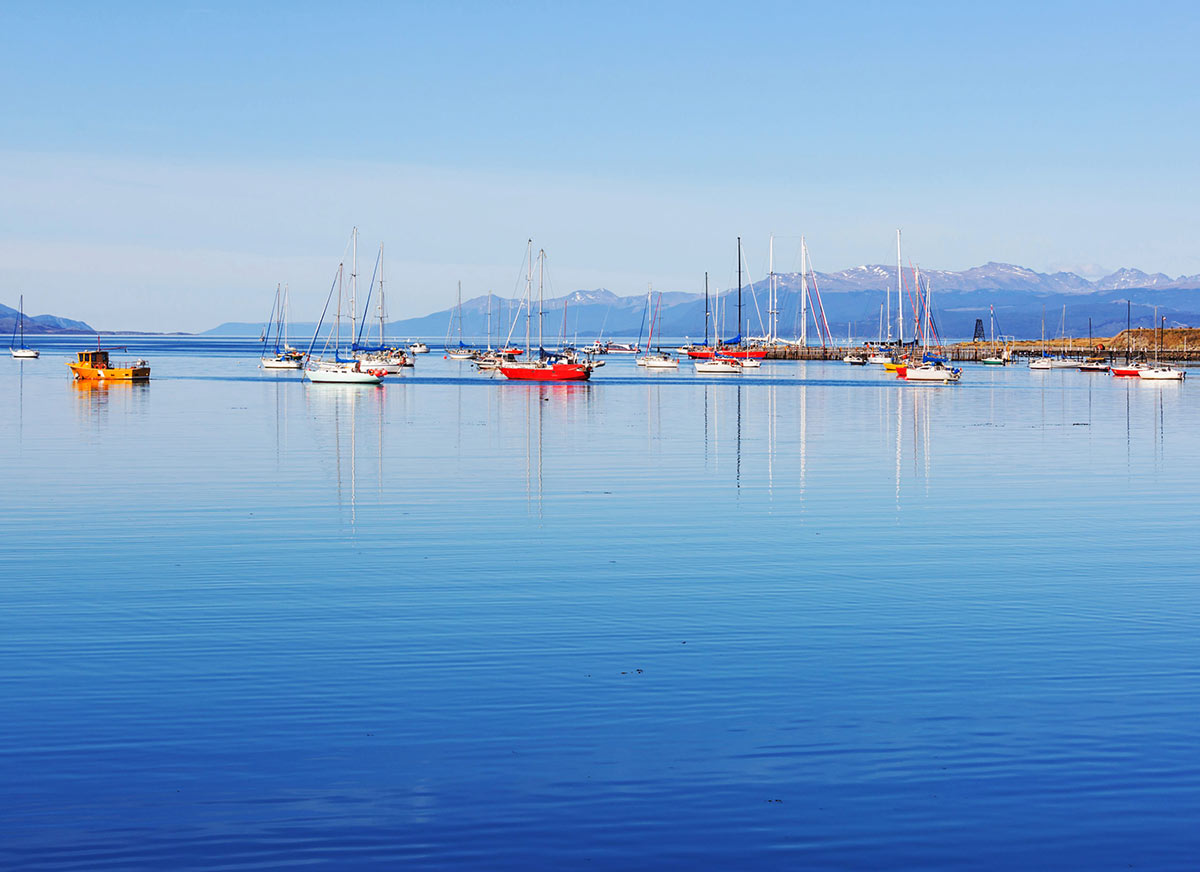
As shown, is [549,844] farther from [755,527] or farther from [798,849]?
[755,527]

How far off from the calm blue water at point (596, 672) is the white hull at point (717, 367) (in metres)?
102

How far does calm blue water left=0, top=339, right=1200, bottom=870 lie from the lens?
9.27 m

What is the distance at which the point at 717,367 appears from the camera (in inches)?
5354

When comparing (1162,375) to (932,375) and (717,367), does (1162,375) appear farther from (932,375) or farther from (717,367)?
(717,367)

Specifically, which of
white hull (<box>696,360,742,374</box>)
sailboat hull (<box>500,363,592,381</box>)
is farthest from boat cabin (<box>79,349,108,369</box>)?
white hull (<box>696,360,742,374</box>)

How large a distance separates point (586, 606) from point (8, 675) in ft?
22.6

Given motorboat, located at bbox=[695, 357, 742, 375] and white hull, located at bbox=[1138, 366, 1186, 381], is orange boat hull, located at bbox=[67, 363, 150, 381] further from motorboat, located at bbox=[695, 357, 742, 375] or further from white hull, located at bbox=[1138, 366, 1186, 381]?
white hull, located at bbox=[1138, 366, 1186, 381]

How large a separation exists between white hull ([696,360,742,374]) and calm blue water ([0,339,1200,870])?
102 metres

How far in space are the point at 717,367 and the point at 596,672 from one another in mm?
123486

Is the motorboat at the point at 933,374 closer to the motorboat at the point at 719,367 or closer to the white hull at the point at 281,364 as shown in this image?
the motorboat at the point at 719,367

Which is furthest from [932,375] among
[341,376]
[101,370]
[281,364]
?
[101,370]

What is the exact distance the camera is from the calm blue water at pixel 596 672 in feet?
30.4

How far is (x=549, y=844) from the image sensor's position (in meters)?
9.01

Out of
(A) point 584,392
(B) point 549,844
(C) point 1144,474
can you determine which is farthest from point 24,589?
(A) point 584,392
